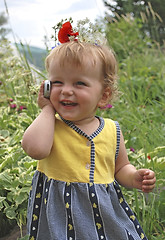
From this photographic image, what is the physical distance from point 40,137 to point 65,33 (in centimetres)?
49

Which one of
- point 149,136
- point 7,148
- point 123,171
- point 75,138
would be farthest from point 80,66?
point 149,136

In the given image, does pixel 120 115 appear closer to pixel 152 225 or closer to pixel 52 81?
pixel 152 225

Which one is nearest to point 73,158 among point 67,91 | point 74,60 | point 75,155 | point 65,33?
point 75,155

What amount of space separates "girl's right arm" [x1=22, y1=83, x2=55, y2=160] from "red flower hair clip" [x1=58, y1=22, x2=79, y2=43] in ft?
1.16

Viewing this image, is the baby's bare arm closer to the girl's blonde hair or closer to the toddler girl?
the toddler girl

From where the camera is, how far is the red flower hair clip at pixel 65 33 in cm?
149

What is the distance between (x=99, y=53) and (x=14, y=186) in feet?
3.32

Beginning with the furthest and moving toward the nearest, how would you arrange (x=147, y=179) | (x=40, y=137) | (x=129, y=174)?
(x=129, y=174), (x=147, y=179), (x=40, y=137)

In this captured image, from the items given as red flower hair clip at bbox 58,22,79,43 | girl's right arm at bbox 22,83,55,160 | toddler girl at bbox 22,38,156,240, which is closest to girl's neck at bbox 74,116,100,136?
toddler girl at bbox 22,38,156,240

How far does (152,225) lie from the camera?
6.09 ft

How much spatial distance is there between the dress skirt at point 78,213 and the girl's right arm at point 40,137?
6.5 inches

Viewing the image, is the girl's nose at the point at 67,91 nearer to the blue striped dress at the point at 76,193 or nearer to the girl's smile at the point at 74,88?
the girl's smile at the point at 74,88

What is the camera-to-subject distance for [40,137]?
1.36 meters

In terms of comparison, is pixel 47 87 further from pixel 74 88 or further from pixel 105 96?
pixel 105 96
